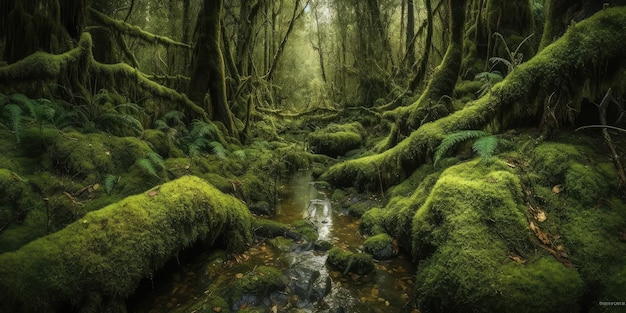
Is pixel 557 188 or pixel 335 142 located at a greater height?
pixel 557 188

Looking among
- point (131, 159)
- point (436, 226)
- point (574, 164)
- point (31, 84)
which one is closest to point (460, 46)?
point (574, 164)

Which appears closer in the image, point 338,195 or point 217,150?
point 217,150

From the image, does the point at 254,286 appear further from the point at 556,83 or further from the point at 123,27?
the point at 123,27

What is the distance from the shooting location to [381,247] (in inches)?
202

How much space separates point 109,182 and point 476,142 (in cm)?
560

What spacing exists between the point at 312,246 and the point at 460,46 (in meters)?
5.97

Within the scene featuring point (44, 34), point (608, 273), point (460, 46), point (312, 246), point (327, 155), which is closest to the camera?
point (608, 273)

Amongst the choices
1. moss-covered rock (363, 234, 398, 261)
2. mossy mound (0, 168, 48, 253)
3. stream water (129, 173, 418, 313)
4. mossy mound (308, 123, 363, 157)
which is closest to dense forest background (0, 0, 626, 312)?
mossy mound (0, 168, 48, 253)

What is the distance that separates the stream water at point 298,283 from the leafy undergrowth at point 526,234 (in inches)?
16.2

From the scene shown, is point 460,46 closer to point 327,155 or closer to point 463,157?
point 463,157

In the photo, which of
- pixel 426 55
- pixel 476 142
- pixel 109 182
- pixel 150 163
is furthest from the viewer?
pixel 426 55

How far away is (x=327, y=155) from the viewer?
48.2 ft

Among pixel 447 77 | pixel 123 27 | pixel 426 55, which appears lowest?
pixel 447 77

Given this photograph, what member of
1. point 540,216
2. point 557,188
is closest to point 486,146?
point 557,188
